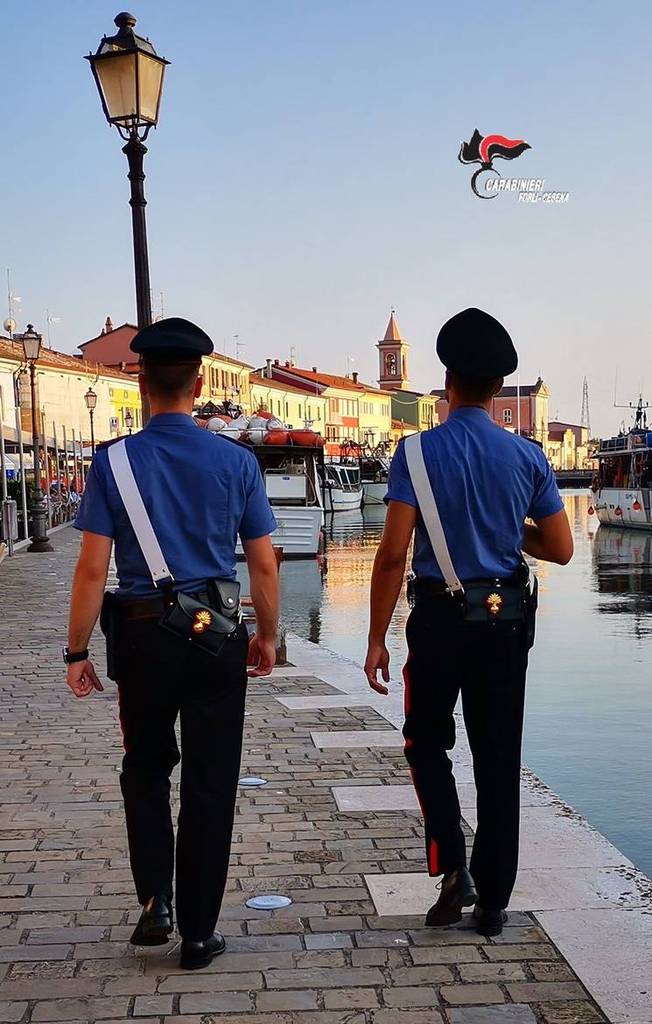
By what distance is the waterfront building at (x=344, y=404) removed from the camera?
126125mm

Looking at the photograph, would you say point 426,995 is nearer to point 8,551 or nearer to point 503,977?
point 503,977

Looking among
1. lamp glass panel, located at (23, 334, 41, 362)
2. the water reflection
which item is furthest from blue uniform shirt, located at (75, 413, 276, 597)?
lamp glass panel, located at (23, 334, 41, 362)

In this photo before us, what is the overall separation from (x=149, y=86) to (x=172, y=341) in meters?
6.68

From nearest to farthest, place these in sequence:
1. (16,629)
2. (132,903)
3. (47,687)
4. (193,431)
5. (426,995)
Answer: (426,995), (193,431), (132,903), (47,687), (16,629)

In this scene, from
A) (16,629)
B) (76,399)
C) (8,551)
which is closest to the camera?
(16,629)

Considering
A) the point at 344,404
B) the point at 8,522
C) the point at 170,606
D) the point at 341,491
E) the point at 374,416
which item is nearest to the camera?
the point at 170,606

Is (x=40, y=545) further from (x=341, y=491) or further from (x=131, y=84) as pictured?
(x=341, y=491)

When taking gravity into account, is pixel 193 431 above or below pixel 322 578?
above

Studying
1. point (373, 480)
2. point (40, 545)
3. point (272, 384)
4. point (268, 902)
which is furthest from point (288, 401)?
point (268, 902)

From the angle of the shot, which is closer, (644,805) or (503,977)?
(503,977)

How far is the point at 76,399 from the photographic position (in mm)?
77125

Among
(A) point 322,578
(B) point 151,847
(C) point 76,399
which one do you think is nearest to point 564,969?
(B) point 151,847

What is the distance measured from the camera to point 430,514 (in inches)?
154

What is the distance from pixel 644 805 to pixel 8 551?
856 inches
